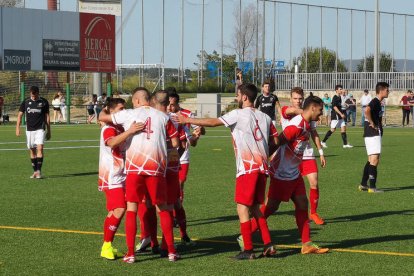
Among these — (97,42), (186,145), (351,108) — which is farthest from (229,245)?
(97,42)

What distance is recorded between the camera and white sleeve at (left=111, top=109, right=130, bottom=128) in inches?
381

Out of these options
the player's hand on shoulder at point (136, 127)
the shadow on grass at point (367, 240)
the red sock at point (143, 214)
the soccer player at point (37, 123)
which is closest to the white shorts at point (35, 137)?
the soccer player at point (37, 123)

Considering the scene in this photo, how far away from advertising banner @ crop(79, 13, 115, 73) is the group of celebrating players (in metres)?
48.3

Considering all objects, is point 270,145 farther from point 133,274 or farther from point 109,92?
point 109,92

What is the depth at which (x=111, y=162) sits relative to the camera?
1015cm

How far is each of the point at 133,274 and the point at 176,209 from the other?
79.0 inches

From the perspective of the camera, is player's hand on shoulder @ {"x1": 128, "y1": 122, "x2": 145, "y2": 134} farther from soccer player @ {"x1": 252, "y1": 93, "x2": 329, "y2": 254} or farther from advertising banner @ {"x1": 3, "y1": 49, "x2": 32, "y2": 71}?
advertising banner @ {"x1": 3, "y1": 49, "x2": 32, "y2": 71}

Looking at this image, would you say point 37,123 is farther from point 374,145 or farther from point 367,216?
point 367,216

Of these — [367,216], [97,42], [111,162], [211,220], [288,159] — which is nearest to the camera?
[111,162]

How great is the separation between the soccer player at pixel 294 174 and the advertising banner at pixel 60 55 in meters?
47.1

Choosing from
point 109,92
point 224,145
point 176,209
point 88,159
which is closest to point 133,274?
point 176,209

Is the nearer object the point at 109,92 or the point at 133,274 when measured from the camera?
the point at 133,274

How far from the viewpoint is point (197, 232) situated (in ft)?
40.0

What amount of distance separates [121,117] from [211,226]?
138 inches
